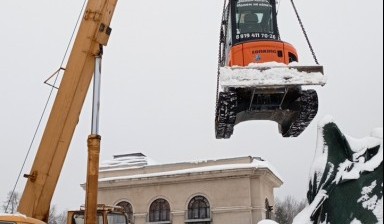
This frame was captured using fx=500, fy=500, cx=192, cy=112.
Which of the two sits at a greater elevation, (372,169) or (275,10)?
(275,10)

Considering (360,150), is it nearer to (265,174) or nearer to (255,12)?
(255,12)

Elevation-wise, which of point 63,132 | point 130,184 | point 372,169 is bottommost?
point 372,169

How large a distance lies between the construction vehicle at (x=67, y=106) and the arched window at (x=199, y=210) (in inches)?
739

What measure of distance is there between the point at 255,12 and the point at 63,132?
211 inches

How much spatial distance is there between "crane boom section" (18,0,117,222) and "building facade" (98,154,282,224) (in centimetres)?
1781

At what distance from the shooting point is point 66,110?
9.04 meters

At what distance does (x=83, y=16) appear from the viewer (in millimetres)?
9609

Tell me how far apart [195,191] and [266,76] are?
697 inches

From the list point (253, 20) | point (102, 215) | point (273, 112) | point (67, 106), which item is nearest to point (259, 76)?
point (273, 112)

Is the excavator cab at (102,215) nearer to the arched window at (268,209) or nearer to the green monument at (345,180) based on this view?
the green monument at (345,180)

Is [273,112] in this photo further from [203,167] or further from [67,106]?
[203,167]

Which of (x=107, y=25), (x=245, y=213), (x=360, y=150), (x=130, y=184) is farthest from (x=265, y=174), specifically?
(x=360, y=150)

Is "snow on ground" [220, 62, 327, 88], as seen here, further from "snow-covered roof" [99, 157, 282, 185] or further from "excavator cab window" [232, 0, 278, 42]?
"snow-covered roof" [99, 157, 282, 185]

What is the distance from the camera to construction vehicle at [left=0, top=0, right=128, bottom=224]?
28.6 feet
